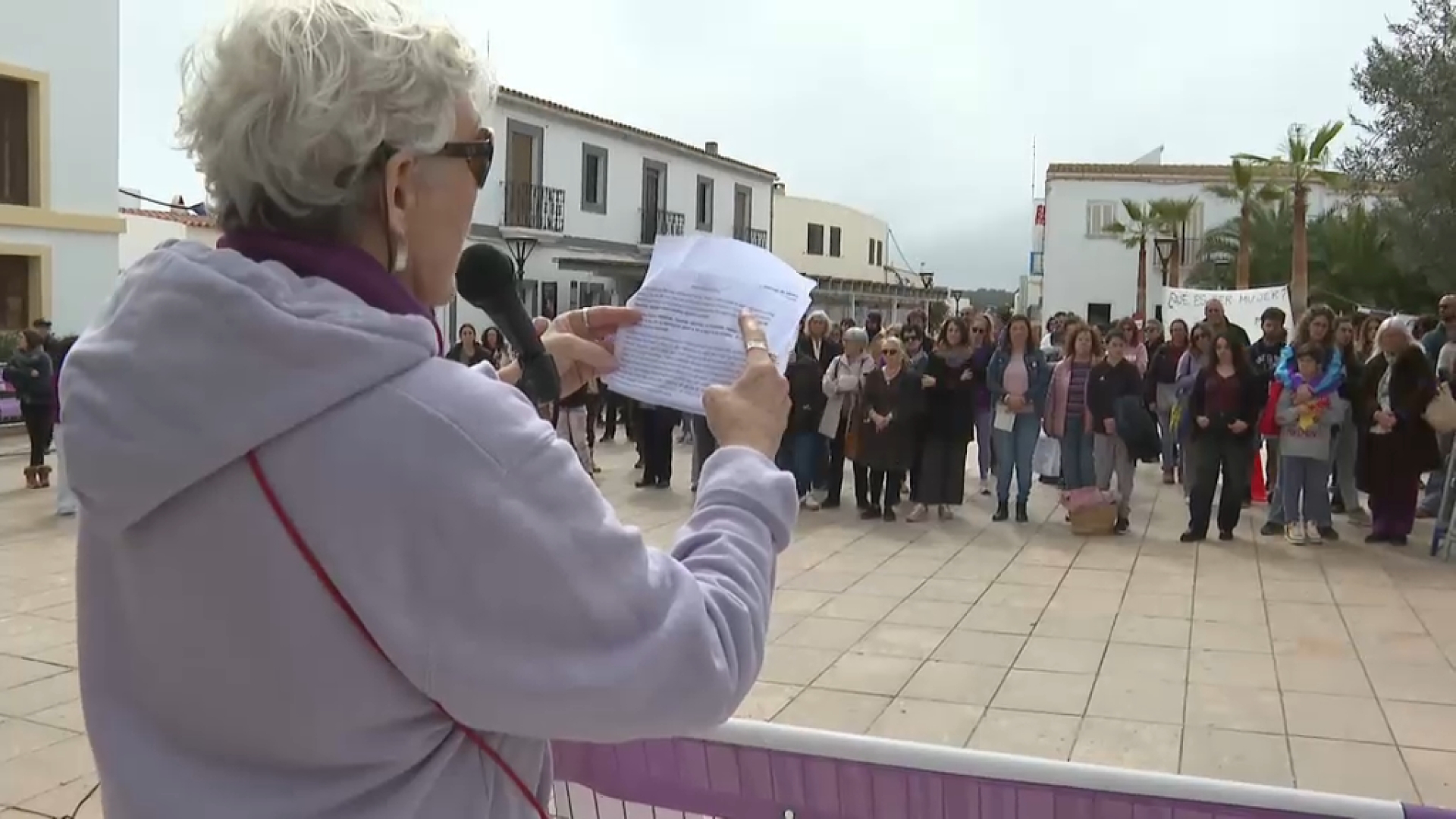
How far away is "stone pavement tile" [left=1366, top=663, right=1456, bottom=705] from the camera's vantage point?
229 inches

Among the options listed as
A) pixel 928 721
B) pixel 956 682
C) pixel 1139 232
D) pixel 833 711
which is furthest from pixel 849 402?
pixel 1139 232

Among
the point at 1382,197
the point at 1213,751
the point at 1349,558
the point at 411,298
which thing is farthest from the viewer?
the point at 1382,197

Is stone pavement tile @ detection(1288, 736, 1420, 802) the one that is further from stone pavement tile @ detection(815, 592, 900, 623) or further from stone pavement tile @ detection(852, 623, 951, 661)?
stone pavement tile @ detection(815, 592, 900, 623)

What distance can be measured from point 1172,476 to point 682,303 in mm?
12330

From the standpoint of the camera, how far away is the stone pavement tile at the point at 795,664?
604 centimetres

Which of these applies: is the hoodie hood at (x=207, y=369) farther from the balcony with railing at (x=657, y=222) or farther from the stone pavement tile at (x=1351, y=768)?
the balcony with railing at (x=657, y=222)

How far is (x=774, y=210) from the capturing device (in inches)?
1763

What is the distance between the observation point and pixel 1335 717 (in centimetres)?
550

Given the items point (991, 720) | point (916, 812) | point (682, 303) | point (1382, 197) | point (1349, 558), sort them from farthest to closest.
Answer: point (1382, 197), point (1349, 558), point (991, 720), point (916, 812), point (682, 303)

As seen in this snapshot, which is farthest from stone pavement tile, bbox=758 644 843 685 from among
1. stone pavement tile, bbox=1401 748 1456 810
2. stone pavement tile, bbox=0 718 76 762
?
stone pavement tile, bbox=0 718 76 762

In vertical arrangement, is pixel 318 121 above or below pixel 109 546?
above

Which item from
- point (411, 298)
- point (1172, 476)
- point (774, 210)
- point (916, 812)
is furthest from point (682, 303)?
point (774, 210)

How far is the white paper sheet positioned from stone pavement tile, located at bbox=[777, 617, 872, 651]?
16.2ft

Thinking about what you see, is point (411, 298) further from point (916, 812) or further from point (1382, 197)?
point (1382, 197)
